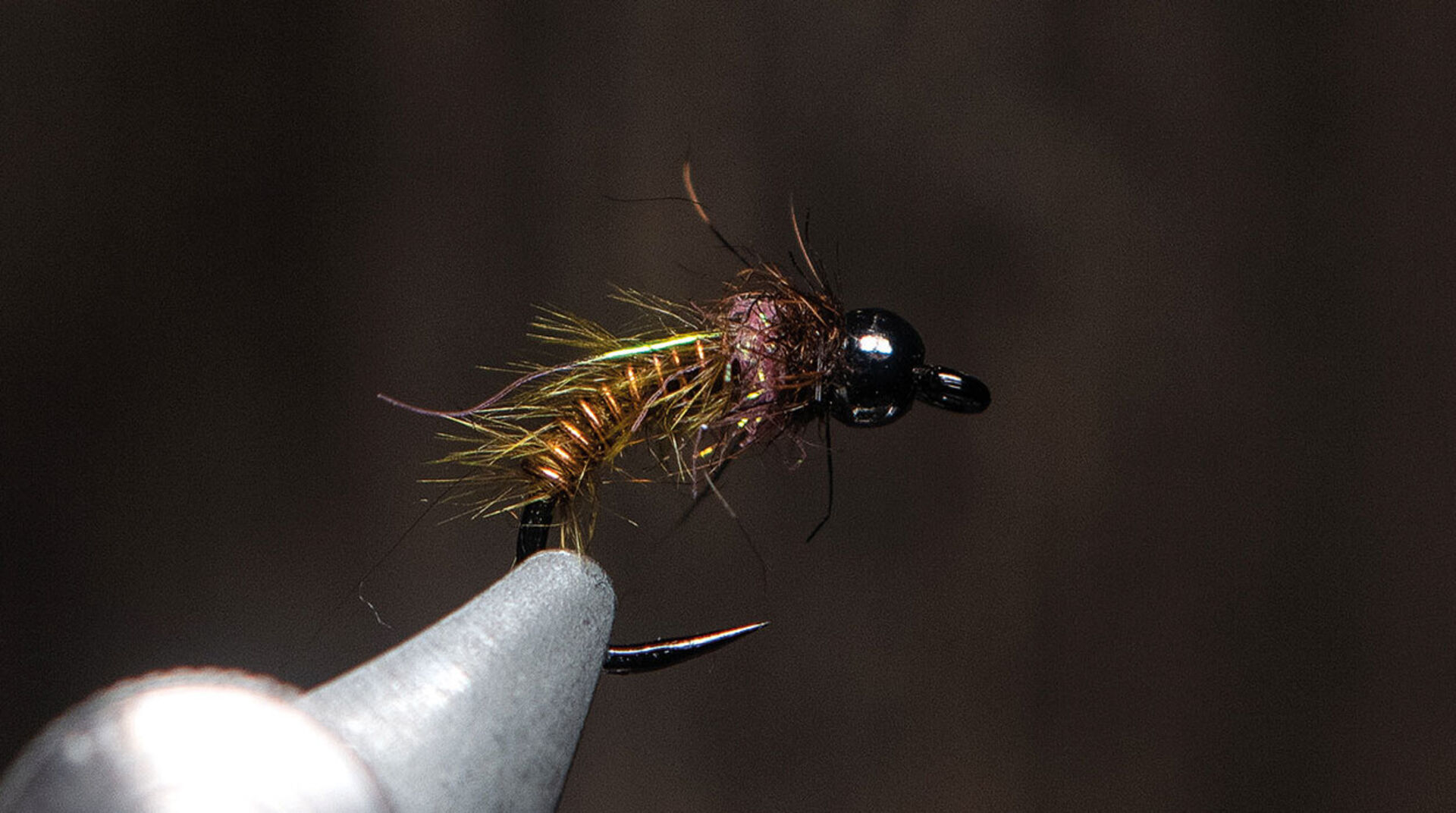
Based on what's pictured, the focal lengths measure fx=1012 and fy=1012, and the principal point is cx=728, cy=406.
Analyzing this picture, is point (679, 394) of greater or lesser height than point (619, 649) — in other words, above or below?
above

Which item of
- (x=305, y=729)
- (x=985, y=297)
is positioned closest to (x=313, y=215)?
(x=985, y=297)

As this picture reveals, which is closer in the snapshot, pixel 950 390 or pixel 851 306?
pixel 950 390

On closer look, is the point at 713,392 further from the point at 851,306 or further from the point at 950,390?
the point at 851,306

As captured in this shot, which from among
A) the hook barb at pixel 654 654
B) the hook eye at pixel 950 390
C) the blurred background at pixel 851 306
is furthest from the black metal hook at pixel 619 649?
the blurred background at pixel 851 306

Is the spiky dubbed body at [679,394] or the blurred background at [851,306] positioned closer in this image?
the spiky dubbed body at [679,394]

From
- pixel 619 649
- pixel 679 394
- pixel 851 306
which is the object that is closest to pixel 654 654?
pixel 619 649

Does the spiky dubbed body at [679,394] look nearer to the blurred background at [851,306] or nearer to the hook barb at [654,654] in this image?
the hook barb at [654,654]
